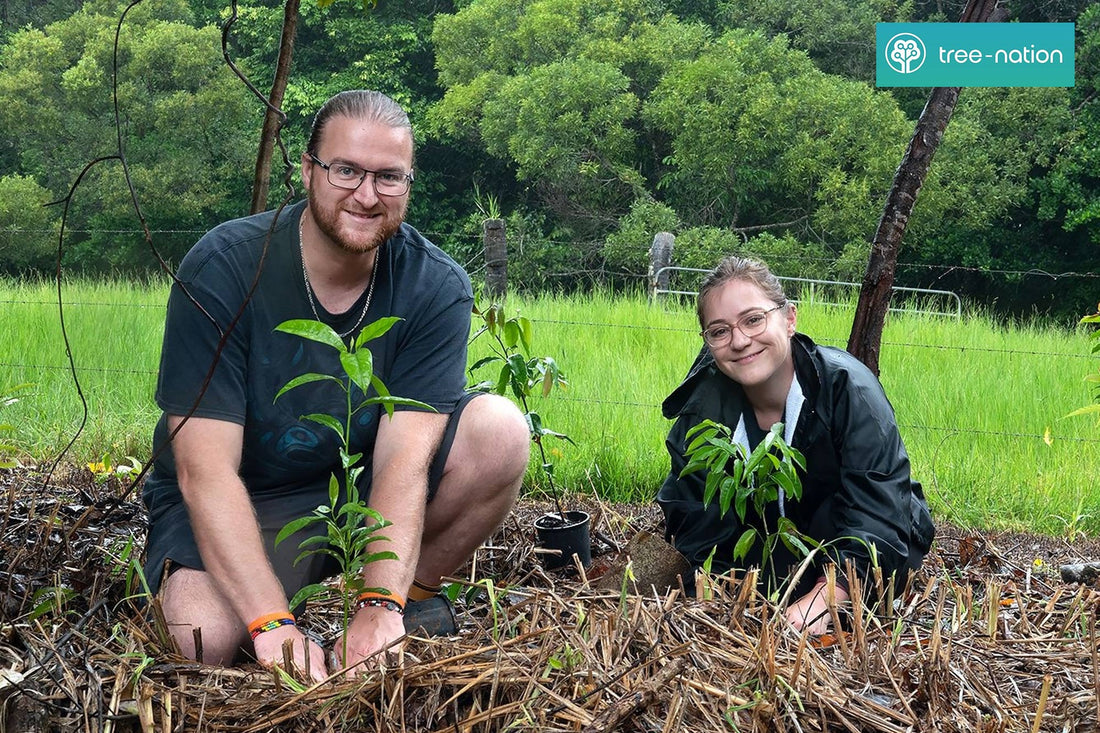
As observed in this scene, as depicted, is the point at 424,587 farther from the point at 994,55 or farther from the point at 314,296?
the point at 994,55

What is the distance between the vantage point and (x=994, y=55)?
1198 centimetres

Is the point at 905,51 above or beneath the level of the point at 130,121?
above

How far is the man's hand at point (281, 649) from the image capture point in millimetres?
1909

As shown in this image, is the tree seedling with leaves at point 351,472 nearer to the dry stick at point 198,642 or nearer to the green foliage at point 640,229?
the dry stick at point 198,642

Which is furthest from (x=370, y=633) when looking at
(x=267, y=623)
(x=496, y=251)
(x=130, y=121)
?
(x=130, y=121)

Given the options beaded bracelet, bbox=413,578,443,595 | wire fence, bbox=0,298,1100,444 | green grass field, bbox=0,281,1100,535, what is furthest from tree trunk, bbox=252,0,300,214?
wire fence, bbox=0,298,1100,444

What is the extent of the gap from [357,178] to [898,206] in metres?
1.85

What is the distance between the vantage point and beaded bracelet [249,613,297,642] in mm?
1968

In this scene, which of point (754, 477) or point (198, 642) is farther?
point (754, 477)

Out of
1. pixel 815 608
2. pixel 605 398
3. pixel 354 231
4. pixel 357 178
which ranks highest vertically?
pixel 357 178

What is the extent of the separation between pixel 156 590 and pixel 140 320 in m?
5.26

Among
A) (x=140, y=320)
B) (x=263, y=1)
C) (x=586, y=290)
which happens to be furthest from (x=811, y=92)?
(x=140, y=320)

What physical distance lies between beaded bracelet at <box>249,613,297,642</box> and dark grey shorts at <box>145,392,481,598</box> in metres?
0.31

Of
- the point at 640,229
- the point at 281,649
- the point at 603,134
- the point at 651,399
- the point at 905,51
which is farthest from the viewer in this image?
the point at 603,134
